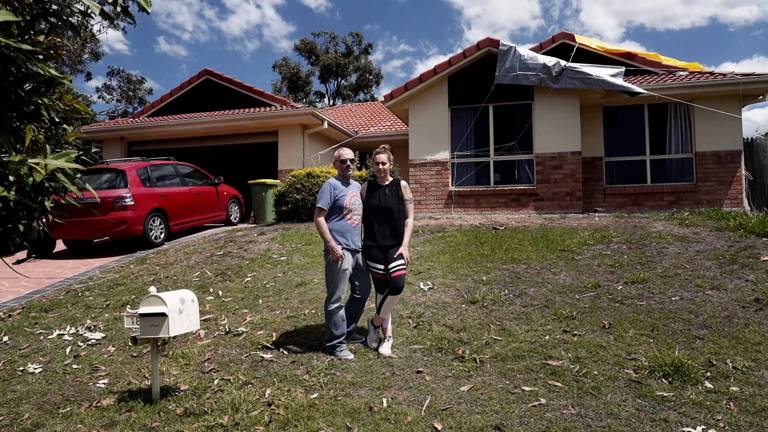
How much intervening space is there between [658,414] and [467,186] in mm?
8717

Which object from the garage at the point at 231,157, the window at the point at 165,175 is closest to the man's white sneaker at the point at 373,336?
the window at the point at 165,175

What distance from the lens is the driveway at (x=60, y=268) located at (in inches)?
307

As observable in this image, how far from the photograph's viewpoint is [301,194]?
1129cm

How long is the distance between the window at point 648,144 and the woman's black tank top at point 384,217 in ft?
30.4

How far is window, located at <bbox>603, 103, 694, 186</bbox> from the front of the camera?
1196cm

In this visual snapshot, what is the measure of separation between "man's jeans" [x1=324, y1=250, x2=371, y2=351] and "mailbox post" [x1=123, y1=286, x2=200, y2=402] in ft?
3.49

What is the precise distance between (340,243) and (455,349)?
4.49 feet

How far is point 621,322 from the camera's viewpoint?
515 cm

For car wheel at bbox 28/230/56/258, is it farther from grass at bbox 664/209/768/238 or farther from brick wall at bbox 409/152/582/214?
brick wall at bbox 409/152/582/214

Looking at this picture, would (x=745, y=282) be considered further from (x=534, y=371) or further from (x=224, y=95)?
(x=224, y=95)

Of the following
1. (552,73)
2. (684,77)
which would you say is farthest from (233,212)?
(684,77)

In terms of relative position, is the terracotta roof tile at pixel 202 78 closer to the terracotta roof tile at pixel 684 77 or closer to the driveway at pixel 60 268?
the driveway at pixel 60 268

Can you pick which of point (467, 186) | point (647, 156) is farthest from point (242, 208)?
point (647, 156)

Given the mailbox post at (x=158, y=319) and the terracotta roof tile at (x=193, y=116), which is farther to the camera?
the terracotta roof tile at (x=193, y=116)
